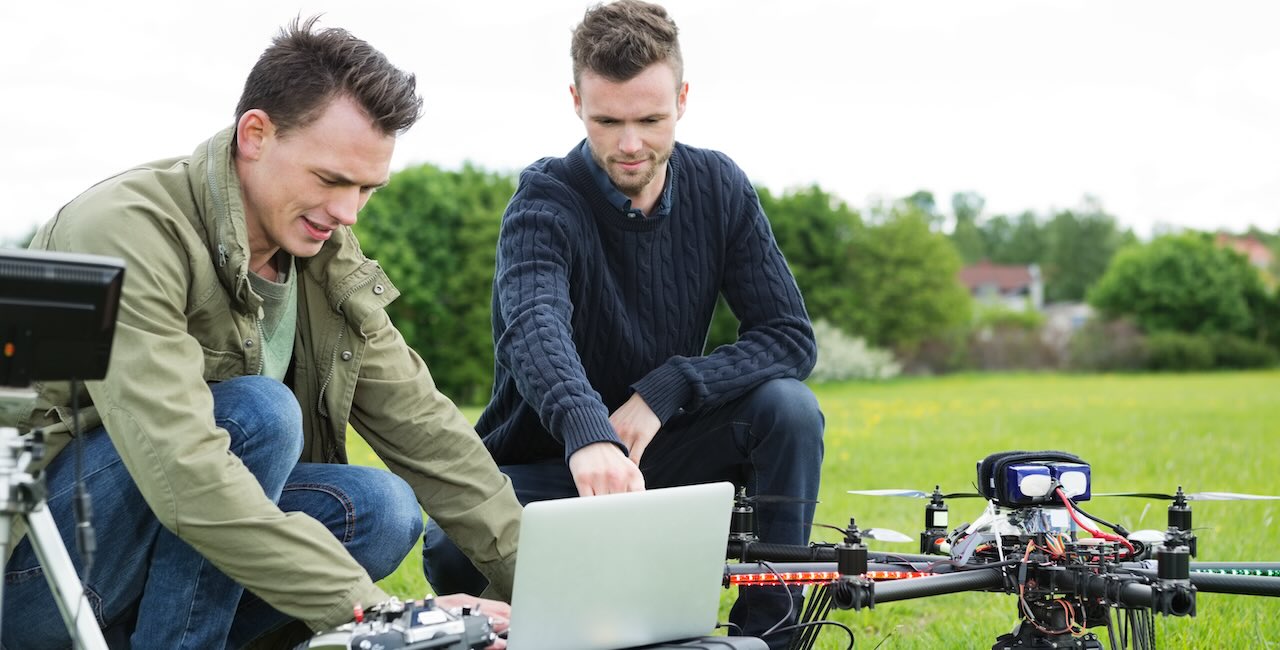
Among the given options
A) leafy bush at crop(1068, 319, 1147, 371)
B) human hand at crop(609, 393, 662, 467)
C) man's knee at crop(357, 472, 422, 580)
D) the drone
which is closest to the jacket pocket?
man's knee at crop(357, 472, 422, 580)

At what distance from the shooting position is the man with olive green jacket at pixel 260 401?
2.54 meters

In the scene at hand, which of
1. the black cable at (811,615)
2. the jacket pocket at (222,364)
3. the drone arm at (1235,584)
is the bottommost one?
the black cable at (811,615)

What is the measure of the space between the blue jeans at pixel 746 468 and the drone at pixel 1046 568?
0.59m

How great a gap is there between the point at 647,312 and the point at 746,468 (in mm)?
605

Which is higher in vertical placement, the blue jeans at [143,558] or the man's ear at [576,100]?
the man's ear at [576,100]

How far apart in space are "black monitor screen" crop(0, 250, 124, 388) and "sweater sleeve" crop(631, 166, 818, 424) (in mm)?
2020

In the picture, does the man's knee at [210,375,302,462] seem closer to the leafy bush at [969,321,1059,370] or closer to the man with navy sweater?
the man with navy sweater

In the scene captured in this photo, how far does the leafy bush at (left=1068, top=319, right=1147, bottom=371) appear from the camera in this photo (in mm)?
42562

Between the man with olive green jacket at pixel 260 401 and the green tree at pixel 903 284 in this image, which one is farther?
the green tree at pixel 903 284

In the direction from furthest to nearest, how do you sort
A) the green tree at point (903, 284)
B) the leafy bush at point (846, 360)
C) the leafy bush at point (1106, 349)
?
the leafy bush at point (1106, 349) → the green tree at point (903, 284) → the leafy bush at point (846, 360)

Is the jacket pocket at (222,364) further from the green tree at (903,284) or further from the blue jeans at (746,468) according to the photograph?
the green tree at (903,284)

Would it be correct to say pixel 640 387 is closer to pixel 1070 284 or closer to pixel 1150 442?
pixel 1150 442

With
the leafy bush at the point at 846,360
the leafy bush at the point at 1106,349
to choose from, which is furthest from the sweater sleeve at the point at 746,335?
the leafy bush at the point at 1106,349

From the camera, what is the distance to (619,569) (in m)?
2.53
